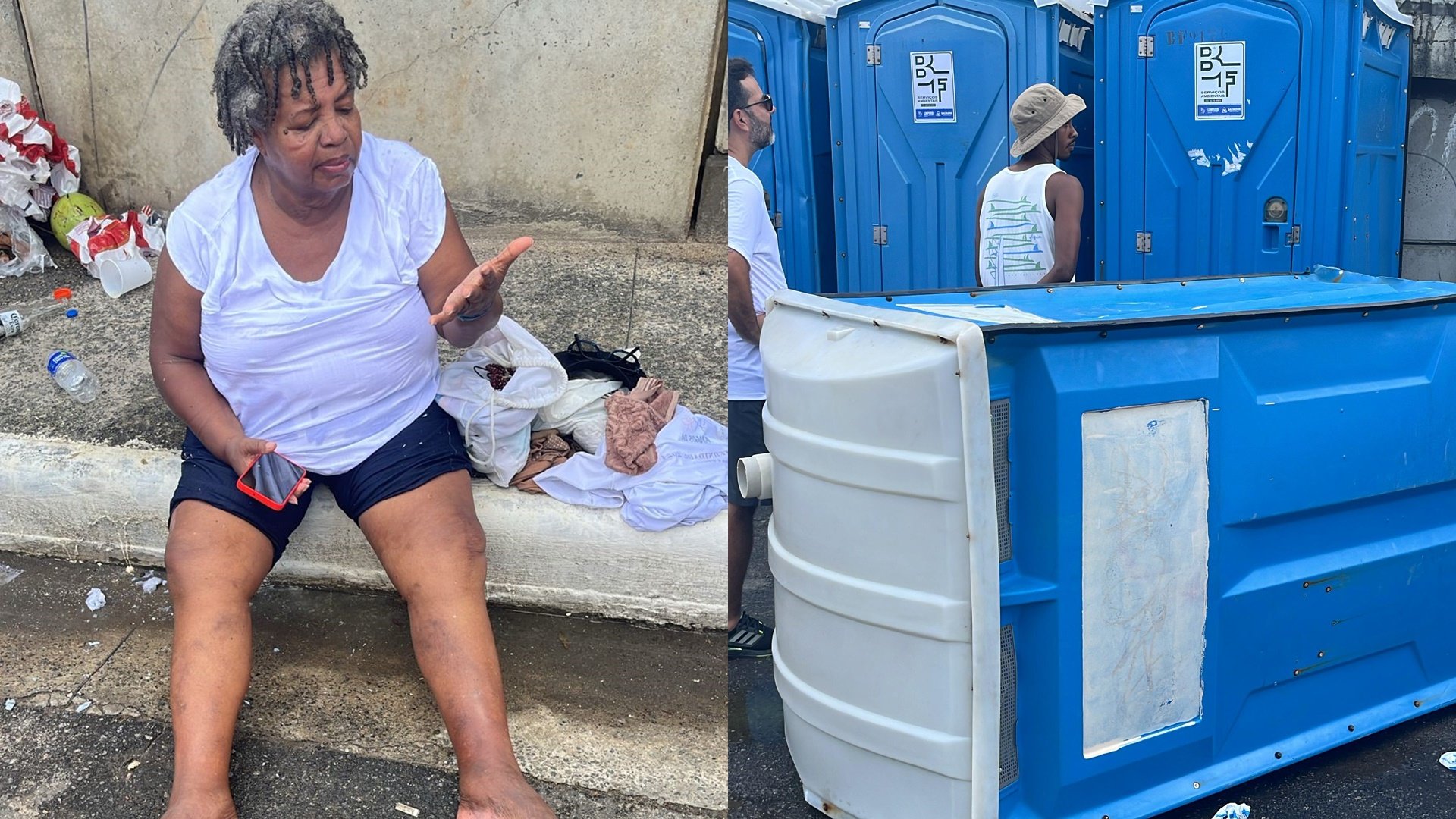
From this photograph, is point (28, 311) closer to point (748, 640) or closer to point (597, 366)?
point (597, 366)

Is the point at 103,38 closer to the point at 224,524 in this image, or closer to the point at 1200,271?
the point at 224,524

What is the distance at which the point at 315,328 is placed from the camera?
93.5 inches

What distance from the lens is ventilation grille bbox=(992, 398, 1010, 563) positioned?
1791 millimetres

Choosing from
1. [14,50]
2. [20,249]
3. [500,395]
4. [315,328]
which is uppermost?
[14,50]

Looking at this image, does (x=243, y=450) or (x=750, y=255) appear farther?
(x=750, y=255)

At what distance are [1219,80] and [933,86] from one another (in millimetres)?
856

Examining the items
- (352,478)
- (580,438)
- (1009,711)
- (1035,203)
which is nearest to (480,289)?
(352,478)

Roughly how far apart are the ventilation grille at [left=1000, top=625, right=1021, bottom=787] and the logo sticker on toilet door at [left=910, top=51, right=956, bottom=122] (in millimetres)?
1751

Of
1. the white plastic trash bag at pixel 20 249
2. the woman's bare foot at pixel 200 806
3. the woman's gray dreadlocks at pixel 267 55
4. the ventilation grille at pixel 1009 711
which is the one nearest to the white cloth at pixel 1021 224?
the ventilation grille at pixel 1009 711

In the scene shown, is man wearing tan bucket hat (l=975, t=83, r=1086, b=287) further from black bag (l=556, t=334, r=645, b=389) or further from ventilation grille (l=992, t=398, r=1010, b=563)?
ventilation grille (l=992, t=398, r=1010, b=563)

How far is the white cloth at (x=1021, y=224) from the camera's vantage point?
3105 mm

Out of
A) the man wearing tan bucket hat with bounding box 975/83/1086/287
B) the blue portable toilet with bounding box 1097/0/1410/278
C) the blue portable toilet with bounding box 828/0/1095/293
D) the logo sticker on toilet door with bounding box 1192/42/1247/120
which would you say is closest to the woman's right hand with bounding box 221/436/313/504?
the blue portable toilet with bounding box 828/0/1095/293

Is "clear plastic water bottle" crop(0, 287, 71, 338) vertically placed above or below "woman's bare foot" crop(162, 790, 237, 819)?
above

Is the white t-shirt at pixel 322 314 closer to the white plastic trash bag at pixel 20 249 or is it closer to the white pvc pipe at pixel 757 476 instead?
the white pvc pipe at pixel 757 476
